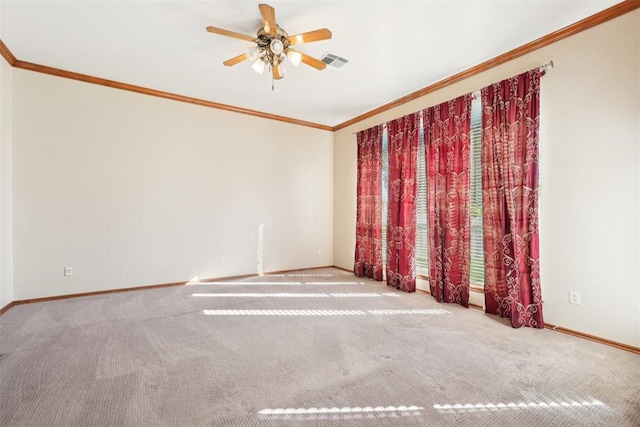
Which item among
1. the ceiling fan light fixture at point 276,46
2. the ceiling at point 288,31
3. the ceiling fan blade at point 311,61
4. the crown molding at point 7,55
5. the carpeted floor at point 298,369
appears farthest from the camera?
the crown molding at point 7,55

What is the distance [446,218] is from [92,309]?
4.47 metres

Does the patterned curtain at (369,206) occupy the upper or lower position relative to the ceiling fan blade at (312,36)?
lower

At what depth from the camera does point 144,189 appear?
4309 mm

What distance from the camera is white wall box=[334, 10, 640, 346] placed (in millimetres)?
2445

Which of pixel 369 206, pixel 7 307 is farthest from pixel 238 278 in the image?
pixel 7 307

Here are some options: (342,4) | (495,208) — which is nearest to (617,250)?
(495,208)

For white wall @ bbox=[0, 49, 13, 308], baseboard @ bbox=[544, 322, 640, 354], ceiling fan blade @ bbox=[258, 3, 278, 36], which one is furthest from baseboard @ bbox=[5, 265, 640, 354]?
ceiling fan blade @ bbox=[258, 3, 278, 36]

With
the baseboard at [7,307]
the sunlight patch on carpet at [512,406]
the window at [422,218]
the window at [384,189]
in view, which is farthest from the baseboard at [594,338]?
the baseboard at [7,307]

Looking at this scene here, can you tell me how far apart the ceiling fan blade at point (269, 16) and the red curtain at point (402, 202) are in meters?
2.50

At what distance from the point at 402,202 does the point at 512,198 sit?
154 centimetres

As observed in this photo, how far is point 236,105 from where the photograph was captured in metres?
4.93

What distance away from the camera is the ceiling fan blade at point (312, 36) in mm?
2451

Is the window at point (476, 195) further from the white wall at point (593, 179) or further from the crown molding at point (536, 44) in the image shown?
the white wall at point (593, 179)

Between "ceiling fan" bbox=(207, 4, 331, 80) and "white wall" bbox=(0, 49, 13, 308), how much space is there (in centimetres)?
270
